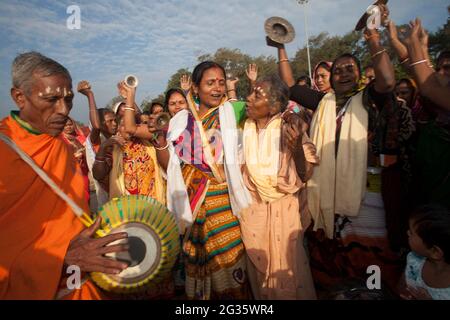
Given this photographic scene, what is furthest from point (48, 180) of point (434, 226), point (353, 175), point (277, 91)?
point (434, 226)

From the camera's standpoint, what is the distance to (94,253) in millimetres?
1707

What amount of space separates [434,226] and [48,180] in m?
2.65

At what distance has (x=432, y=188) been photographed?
7.96 ft

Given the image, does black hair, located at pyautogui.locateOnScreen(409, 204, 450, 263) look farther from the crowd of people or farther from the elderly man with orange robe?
the elderly man with orange robe

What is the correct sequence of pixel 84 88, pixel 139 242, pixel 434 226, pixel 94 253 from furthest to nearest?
pixel 84 88
pixel 434 226
pixel 139 242
pixel 94 253

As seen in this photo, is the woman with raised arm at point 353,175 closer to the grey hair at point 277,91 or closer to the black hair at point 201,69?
the grey hair at point 277,91

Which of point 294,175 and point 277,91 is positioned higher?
point 277,91

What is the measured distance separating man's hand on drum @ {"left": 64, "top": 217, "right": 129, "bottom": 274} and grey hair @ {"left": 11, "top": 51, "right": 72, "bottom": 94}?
103 centimetres

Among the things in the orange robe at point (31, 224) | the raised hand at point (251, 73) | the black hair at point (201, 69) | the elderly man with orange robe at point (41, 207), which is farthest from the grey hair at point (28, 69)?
the raised hand at point (251, 73)

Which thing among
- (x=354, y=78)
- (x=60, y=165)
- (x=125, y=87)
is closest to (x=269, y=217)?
(x=354, y=78)

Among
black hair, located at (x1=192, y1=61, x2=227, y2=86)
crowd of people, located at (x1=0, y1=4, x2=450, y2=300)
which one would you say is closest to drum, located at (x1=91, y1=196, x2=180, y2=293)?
crowd of people, located at (x1=0, y1=4, x2=450, y2=300)

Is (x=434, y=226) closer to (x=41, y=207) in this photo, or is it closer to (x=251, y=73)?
(x=41, y=207)

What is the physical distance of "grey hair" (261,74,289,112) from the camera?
2.84m

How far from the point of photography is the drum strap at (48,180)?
5.70ft
